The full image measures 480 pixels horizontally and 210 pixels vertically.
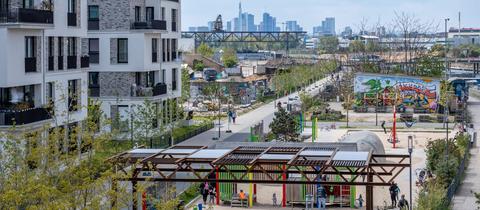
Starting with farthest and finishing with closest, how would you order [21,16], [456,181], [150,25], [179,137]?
[179,137], [150,25], [456,181], [21,16]

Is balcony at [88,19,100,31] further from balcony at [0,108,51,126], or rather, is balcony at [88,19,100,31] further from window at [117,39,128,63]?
balcony at [0,108,51,126]

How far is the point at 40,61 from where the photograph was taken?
1500 inches

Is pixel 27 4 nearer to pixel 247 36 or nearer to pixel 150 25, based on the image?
pixel 150 25

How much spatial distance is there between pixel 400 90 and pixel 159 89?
99.1ft

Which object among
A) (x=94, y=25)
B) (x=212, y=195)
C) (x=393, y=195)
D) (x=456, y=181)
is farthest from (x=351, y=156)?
(x=94, y=25)

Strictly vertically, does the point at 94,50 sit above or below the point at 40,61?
above

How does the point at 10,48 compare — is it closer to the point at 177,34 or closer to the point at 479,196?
the point at 479,196

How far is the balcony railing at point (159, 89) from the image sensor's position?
54.8m

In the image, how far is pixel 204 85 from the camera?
93.5 m

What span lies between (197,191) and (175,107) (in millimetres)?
17546

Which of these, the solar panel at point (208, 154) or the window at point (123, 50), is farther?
the window at point (123, 50)

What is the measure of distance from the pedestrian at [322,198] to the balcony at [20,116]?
11076mm

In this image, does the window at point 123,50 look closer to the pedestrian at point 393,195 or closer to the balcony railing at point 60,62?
the balcony railing at point 60,62

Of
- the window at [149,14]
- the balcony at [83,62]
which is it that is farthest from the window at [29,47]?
the window at [149,14]
